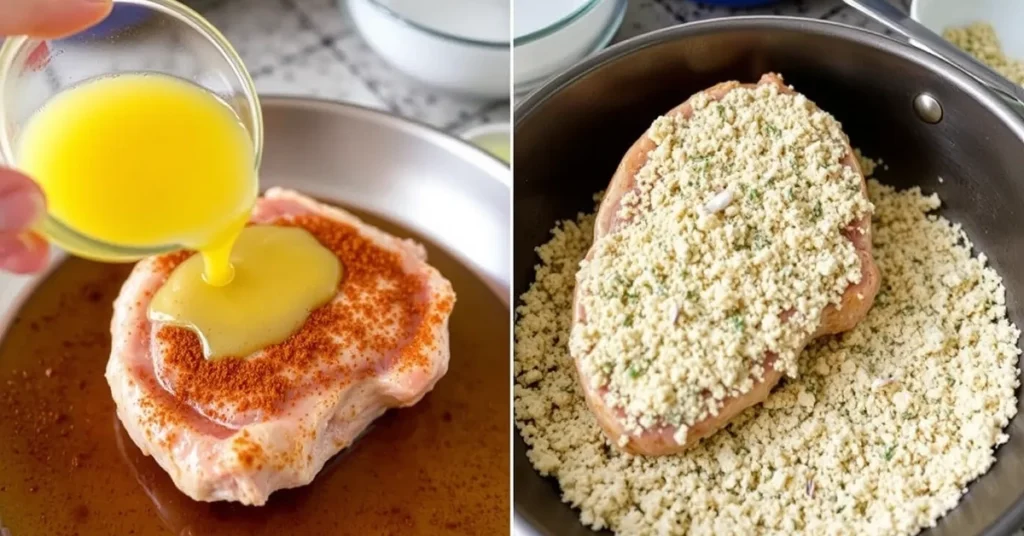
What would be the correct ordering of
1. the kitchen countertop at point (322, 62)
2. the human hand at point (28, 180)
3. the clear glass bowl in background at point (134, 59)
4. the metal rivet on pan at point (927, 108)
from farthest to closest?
the kitchen countertop at point (322, 62), the metal rivet on pan at point (927, 108), the clear glass bowl in background at point (134, 59), the human hand at point (28, 180)

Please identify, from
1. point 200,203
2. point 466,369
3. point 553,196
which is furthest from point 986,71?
point 200,203

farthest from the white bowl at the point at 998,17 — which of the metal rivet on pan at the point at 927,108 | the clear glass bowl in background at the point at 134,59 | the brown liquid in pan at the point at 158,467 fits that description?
the clear glass bowl in background at the point at 134,59

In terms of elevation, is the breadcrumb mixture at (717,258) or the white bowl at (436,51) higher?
the breadcrumb mixture at (717,258)

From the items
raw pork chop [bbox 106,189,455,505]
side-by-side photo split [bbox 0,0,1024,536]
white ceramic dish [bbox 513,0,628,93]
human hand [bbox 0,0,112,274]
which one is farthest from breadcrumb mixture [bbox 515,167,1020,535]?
human hand [bbox 0,0,112,274]

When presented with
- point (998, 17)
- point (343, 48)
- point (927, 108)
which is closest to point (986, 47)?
point (998, 17)

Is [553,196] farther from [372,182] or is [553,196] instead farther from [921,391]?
[921,391]

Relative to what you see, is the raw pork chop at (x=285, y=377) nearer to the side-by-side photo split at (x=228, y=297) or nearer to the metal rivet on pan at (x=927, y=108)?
the side-by-side photo split at (x=228, y=297)

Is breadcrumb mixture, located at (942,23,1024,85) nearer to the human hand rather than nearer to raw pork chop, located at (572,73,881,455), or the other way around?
raw pork chop, located at (572,73,881,455)
